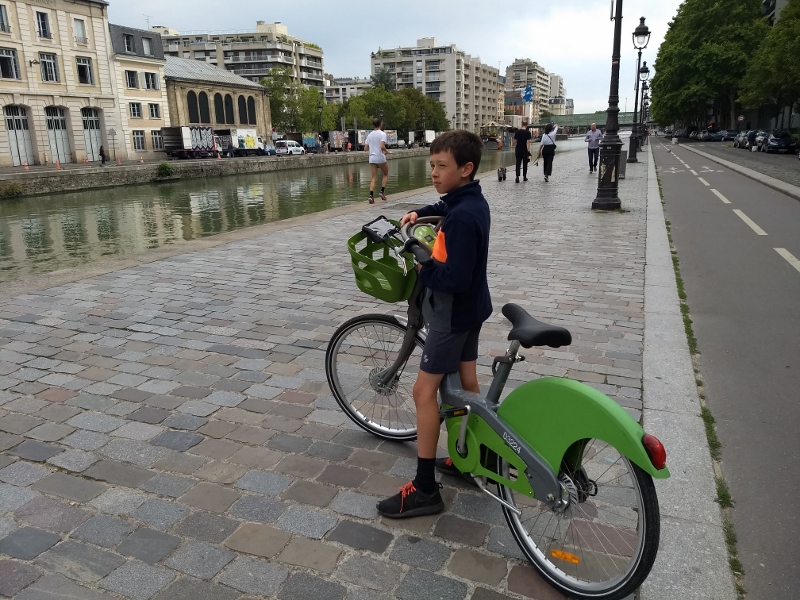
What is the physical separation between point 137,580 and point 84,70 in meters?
55.4

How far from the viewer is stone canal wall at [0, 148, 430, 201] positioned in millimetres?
29109

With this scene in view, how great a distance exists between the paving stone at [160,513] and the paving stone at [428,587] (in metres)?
1.13

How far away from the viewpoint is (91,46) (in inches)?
1932

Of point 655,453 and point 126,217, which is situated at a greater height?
point 655,453

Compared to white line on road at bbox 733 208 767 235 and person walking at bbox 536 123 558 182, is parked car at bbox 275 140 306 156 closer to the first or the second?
person walking at bbox 536 123 558 182

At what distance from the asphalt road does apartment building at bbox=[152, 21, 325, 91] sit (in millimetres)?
110909

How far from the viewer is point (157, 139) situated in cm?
5700

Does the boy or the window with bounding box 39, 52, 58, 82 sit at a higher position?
the window with bounding box 39, 52, 58, 82

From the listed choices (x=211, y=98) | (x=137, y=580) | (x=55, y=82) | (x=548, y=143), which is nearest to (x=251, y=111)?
(x=211, y=98)

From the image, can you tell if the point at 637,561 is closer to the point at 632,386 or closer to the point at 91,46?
the point at 632,386

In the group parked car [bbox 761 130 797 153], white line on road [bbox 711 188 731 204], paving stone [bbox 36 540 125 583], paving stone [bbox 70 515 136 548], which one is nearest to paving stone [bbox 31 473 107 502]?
paving stone [bbox 70 515 136 548]

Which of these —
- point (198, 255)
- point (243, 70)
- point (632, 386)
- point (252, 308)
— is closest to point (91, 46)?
point (198, 255)

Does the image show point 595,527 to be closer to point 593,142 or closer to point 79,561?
point 79,561

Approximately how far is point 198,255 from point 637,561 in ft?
27.0
